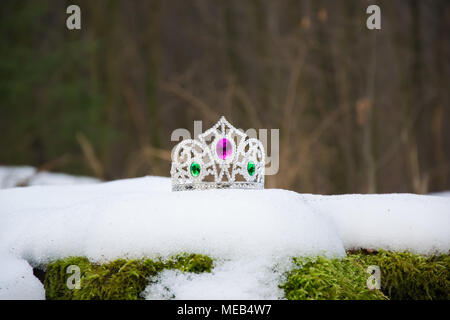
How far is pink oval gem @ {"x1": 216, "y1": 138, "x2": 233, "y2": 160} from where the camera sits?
8.61ft

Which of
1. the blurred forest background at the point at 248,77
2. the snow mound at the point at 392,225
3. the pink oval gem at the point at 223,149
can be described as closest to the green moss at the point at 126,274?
the snow mound at the point at 392,225

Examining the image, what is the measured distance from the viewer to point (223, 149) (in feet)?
8.68

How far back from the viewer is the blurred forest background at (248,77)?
7461mm

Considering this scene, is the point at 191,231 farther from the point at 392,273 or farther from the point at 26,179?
the point at 26,179

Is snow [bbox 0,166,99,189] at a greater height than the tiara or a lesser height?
lesser

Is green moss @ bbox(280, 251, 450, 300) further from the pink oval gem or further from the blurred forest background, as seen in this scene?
the blurred forest background

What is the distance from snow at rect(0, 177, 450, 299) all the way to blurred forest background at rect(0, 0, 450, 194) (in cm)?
369

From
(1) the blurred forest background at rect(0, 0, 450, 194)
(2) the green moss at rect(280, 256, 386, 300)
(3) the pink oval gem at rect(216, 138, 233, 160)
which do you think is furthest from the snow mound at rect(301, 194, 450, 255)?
(1) the blurred forest background at rect(0, 0, 450, 194)

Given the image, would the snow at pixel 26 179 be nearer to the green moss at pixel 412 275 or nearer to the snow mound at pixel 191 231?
the snow mound at pixel 191 231

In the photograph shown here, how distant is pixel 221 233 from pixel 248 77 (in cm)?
1032

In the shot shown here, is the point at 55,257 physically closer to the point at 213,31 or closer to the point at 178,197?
the point at 178,197

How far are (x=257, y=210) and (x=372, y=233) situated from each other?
1.92ft

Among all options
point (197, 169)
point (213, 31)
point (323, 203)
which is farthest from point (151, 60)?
point (323, 203)

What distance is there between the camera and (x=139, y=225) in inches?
68.2
